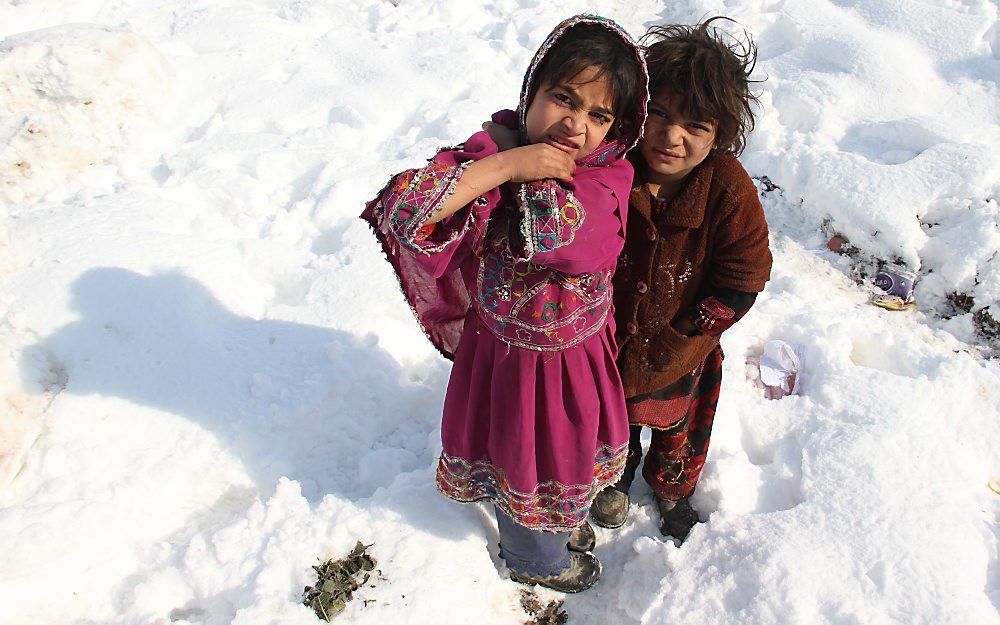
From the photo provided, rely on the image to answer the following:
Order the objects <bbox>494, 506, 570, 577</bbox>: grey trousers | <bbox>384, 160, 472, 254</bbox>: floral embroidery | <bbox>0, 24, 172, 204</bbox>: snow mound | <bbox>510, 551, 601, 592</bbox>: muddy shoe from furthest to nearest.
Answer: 1. <bbox>0, 24, 172, 204</bbox>: snow mound
2. <bbox>510, 551, 601, 592</bbox>: muddy shoe
3. <bbox>494, 506, 570, 577</bbox>: grey trousers
4. <bbox>384, 160, 472, 254</bbox>: floral embroidery

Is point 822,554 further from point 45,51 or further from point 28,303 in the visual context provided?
point 45,51

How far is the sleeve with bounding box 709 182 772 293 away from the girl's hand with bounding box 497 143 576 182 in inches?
21.2

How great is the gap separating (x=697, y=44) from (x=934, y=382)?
1.83 meters

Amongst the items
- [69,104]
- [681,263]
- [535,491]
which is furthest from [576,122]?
[69,104]

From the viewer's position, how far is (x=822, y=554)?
1.92 metres

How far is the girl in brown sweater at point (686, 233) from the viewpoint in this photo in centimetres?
142

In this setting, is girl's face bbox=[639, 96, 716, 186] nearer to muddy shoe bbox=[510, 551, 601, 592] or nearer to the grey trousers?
the grey trousers

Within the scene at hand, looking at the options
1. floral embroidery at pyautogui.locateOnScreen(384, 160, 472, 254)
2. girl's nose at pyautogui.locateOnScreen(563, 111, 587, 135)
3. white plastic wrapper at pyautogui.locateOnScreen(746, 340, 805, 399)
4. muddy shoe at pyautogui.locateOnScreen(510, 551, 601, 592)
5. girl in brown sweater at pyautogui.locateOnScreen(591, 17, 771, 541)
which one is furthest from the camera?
white plastic wrapper at pyautogui.locateOnScreen(746, 340, 805, 399)

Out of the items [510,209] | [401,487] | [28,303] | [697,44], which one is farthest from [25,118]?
[697,44]

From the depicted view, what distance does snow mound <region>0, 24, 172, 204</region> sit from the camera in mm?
3283

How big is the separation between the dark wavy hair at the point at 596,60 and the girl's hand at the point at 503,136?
0.11m

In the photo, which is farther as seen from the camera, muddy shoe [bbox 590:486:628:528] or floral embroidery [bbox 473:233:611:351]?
muddy shoe [bbox 590:486:628:528]

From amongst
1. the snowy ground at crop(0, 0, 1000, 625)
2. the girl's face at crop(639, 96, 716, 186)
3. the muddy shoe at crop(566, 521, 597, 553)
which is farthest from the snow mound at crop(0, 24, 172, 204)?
the girl's face at crop(639, 96, 716, 186)

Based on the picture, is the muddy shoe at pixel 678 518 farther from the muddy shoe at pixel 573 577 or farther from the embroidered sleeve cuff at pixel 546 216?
the embroidered sleeve cuff at pixel 546 216
